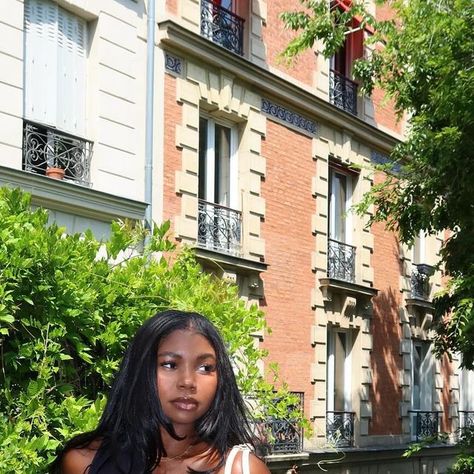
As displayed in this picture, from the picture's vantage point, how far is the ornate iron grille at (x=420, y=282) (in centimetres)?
2241

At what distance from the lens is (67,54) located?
42.1ft

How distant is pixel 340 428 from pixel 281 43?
24.6 ft

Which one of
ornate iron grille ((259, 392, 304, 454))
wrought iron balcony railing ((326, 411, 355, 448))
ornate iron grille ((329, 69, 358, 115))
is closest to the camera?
ornate iron grille ((259, 392, 304, 454))

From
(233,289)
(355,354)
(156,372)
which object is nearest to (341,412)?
(355,354)

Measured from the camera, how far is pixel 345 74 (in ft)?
65.7

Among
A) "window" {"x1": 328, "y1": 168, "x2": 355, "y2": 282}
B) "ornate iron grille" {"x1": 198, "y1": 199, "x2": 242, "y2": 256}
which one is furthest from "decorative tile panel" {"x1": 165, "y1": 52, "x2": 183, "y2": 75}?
"window" {"x1": 328, "y1": 168, "x2": 355, "y2": 282}

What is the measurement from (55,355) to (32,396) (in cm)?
24

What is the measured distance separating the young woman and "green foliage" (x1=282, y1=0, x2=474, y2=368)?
9780 mm

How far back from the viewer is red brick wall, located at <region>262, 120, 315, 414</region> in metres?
16.7

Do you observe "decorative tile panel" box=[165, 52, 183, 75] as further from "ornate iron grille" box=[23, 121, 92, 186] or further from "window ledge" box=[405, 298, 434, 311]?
"window ledge" box=[405, 298, 434, 311]

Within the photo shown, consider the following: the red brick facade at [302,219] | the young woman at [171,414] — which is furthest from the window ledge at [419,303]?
the young woman at [171,414]

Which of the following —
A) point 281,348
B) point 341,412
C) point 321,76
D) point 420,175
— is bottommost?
point 341,412

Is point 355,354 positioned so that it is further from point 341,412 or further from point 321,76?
point 321,76

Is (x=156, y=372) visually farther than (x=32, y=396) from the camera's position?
No
